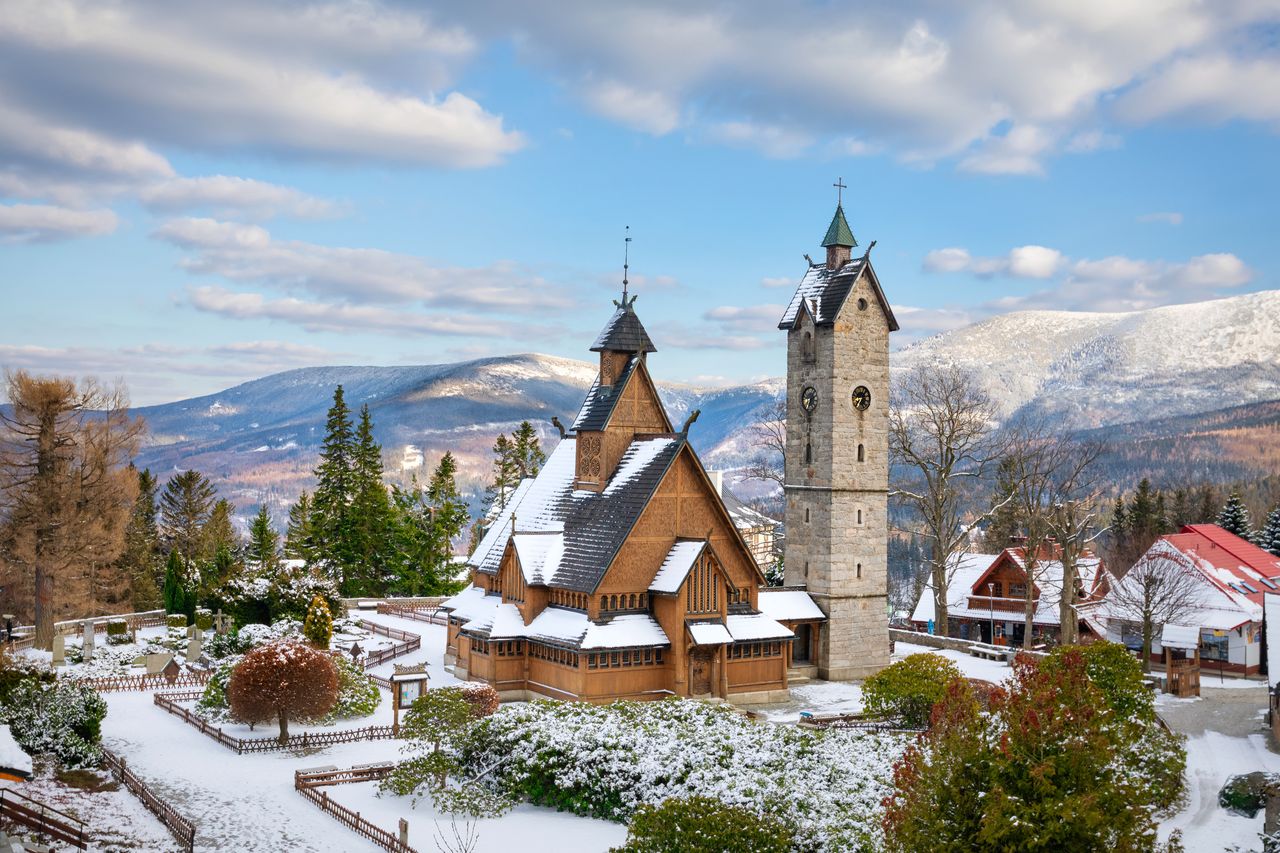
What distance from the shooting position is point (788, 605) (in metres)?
37.6

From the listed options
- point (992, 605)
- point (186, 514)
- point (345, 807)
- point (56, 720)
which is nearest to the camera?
point (345, 807)

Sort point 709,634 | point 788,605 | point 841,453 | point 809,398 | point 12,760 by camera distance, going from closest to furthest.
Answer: point 12,760 → point 709,634 → point 788,605 → point 841,453 → point 809,398

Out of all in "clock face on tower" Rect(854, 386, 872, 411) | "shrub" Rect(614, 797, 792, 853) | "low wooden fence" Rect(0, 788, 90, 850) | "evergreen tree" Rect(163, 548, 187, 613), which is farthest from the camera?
"evergreen tree" Rect(163, 548, 187, 613)

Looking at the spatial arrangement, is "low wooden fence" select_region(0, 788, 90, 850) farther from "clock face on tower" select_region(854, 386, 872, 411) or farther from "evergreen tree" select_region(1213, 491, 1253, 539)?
"evergreen tree" select_region(1213, 491, 1253, 539)

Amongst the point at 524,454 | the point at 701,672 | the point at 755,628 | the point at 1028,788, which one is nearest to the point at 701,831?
the point at 1028,788

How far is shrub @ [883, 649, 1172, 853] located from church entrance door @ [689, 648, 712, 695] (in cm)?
1921

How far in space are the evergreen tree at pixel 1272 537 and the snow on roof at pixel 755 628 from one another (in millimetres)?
40461

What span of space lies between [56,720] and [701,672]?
59.5ft

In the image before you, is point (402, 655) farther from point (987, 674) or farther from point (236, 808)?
point (987, 674)

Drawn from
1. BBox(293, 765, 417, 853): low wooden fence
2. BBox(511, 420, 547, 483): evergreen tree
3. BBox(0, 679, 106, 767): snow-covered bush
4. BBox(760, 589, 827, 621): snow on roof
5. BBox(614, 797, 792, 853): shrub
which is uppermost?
BBox(511, 420, 547, 483): evergreen tree

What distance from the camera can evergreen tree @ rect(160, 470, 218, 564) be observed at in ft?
210

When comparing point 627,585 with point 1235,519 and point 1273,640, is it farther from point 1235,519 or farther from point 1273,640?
point 1235,519

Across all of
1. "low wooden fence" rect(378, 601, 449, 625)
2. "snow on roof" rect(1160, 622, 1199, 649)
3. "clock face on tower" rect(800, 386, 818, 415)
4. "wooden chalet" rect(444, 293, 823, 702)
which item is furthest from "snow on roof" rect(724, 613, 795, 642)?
"low wooden fence" rect(378, 601, 449, 625)

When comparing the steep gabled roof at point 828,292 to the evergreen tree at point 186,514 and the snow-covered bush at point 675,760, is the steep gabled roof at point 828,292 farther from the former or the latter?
the evergreen tree at point 186,514
